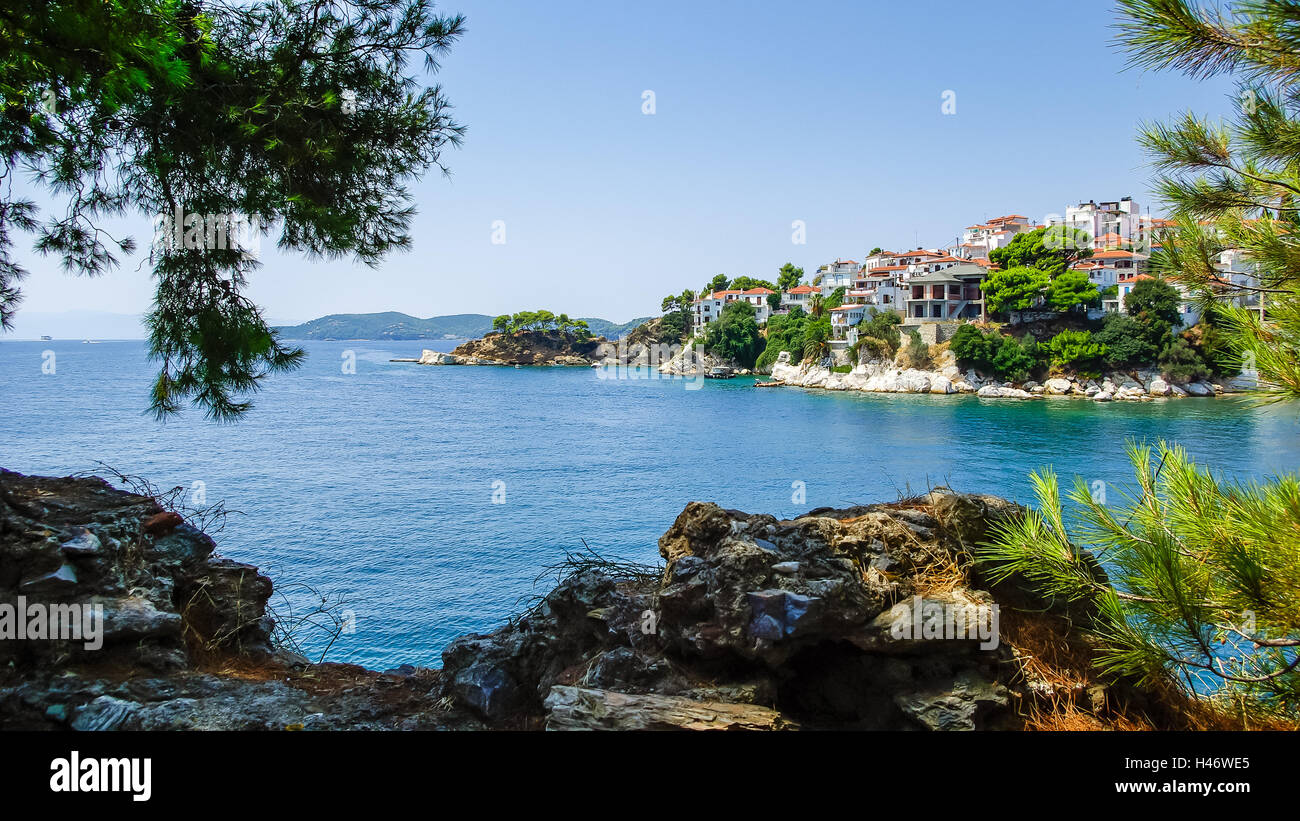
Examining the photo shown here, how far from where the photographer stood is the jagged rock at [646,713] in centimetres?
331

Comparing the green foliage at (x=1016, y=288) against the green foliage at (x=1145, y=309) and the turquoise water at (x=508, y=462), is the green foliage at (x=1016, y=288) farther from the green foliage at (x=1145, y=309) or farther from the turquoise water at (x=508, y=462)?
the turquoise water at (x=508, y=462)

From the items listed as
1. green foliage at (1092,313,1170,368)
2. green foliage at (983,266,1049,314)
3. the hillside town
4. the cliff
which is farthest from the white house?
the cliff

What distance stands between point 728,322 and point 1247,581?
96.9 m

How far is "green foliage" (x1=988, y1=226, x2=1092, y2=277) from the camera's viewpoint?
66312 millimetres

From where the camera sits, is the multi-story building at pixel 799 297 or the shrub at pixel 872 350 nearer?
the shrub at pixel 872 350

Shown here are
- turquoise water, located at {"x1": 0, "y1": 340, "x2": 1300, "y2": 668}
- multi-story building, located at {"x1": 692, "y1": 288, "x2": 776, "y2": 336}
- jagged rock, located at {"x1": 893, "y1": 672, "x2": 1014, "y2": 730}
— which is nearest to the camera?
jagged rock, located at {"x1": 893, "y1": 672, "x2": 1014, "y2": 730}

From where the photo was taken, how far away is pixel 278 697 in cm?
405

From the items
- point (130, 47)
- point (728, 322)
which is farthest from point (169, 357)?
point (728, 322)

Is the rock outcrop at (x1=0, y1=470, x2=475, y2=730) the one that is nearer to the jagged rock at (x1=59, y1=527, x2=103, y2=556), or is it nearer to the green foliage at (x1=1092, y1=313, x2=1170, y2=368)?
the jagged rock at (x1=59, y1=527, x2=103, y2=556)

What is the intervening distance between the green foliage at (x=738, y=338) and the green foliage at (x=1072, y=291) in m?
39.7

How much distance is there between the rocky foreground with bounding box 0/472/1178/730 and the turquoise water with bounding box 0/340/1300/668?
1957 millimetres

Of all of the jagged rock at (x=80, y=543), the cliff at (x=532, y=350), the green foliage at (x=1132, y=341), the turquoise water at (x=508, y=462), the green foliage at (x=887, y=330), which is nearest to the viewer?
the jagged rock at (x=80, y=543)

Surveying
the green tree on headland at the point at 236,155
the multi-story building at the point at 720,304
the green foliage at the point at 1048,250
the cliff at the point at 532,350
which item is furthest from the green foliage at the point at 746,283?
the green tree on headland at the point at 236,155
